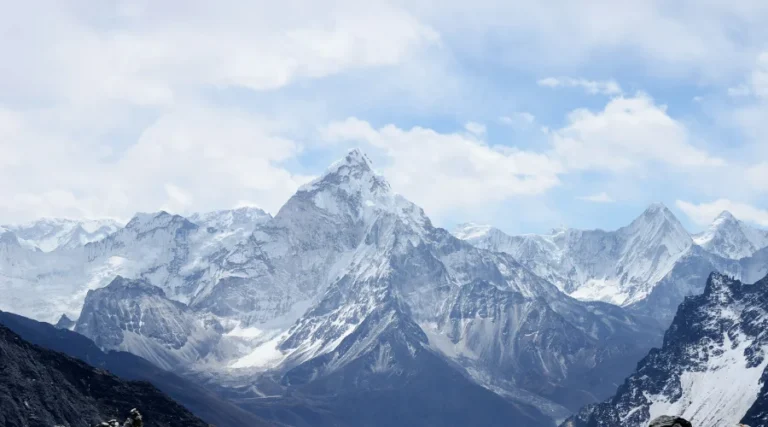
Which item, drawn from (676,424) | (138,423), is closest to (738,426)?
(676,424)

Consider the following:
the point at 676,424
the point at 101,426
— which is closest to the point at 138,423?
the point at 101,426

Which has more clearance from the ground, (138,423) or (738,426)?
(738,426)

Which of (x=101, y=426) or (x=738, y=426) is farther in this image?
(x=101, y=426)

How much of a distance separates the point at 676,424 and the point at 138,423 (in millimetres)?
47574

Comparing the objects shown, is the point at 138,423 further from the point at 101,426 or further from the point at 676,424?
the point at 676,424

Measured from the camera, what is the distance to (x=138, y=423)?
106 metres

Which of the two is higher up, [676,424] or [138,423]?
[676,424]

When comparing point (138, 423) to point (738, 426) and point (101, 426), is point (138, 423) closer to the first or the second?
point (101, 426)

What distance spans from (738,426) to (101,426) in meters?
56.8

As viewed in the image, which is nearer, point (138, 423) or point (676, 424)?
point (676, 424)

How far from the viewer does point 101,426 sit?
107m

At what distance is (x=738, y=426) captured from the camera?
100 m

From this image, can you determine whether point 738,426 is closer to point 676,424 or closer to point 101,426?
point 676,424

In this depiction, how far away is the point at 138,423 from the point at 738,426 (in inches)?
2089
